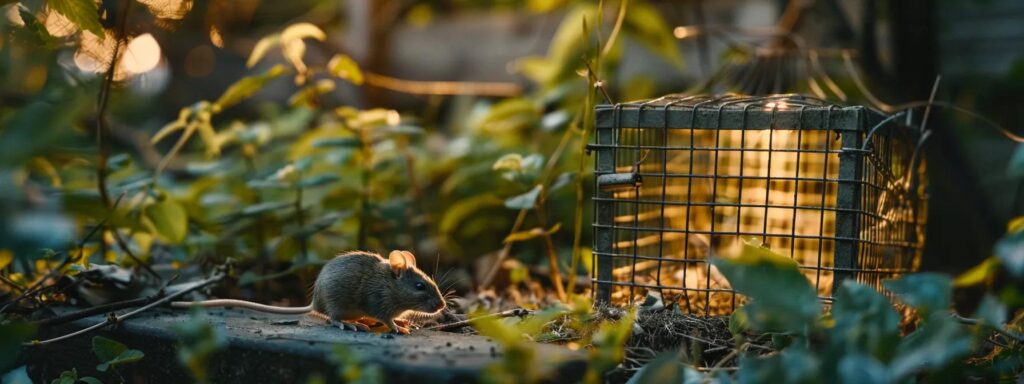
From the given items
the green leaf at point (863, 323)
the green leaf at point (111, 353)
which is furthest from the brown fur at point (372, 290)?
the green leaf at point (863, 323)

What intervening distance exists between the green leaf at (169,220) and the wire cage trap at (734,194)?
1735mm

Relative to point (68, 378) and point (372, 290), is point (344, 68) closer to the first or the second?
point (372, 290)

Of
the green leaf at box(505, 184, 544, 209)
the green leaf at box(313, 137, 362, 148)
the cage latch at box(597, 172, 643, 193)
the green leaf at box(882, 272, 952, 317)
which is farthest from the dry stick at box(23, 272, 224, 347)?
the green leaf at box(882, 272, 952, 317)

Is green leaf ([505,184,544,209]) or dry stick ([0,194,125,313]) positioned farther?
green leaf ([505,184,544,209])

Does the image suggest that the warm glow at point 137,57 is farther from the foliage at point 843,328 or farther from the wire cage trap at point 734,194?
the foliage at point 843,328

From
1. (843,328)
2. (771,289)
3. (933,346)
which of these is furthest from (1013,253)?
(771,289)

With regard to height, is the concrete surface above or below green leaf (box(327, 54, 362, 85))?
below

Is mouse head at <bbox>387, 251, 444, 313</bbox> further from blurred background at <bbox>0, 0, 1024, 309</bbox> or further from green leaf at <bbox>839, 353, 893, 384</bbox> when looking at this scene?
green leaf at <bbox>839, 353, 893, 384</bbox>

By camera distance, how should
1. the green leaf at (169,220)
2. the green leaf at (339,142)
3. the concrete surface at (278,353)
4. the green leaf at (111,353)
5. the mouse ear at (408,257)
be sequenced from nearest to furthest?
1. the concrete surface at (278,353)
2. the green leaf at (111,353)
3. the mouse ear at (408,257)
4. the green leaf at (169,220)
5. the green leaf at (339,142)

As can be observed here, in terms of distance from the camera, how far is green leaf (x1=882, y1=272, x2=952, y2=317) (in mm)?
2074

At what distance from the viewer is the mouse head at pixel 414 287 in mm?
2963

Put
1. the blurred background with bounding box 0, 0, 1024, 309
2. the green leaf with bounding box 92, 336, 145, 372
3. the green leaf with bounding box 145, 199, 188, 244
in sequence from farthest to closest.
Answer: the green leaf with bounding box 145, 199, 188, 244 → the blurred background with bounding box 0, 0, 1024, 309 → the green leaf with bounding box 92, 336, 145, 372

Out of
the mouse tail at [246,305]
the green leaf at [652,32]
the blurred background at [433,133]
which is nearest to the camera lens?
the mouse tail at [246,305]

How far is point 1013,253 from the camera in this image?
2012mm
